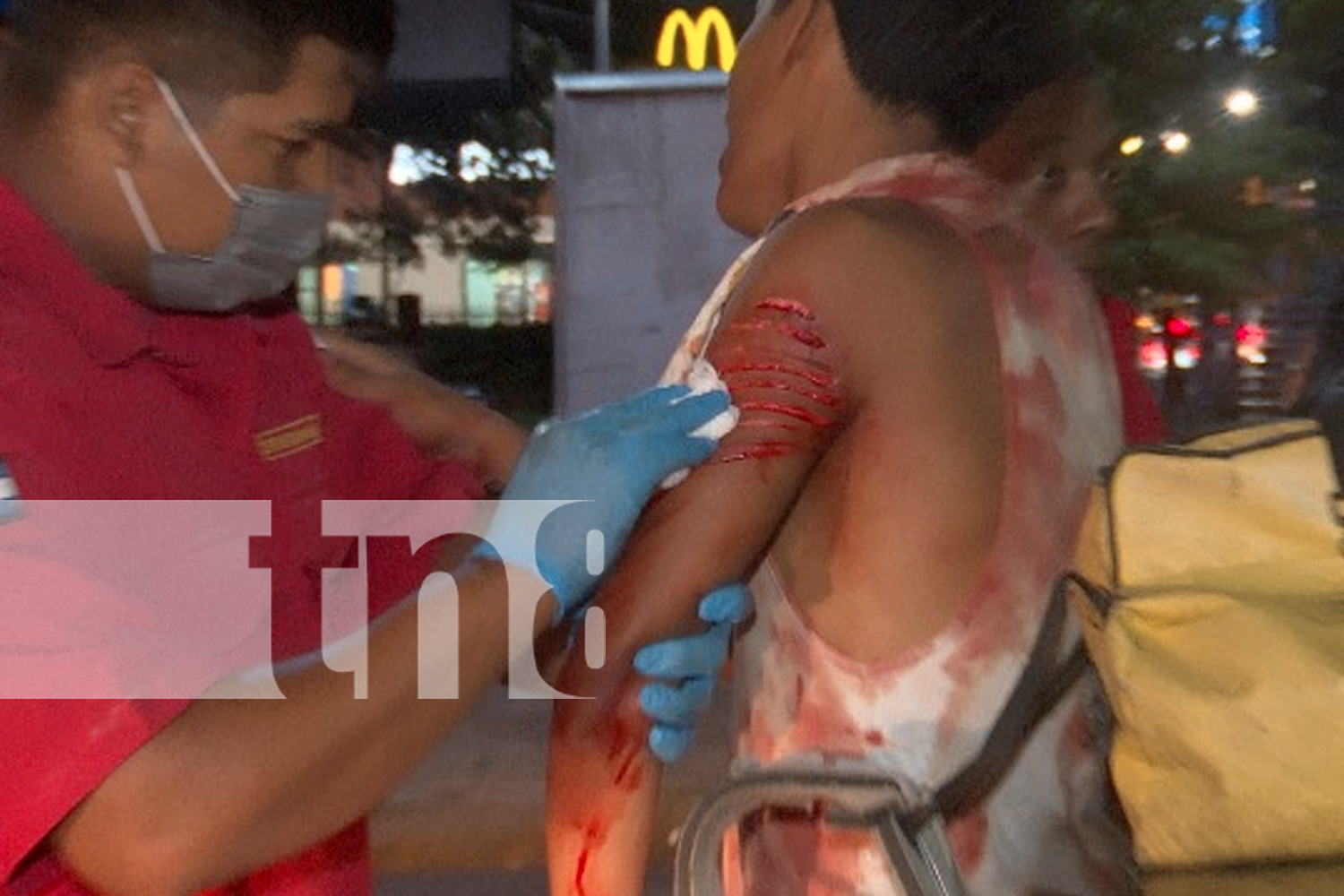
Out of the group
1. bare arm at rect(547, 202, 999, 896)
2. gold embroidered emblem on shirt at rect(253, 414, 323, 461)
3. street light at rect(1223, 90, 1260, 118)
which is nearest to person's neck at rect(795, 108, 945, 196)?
bare arm at rect(547, 202, 999, 896)

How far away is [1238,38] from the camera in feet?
28.2

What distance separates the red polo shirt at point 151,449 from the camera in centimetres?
129

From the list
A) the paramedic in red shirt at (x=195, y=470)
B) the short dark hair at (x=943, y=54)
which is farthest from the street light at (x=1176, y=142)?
the paramedic in red shirt at (x=195, y=470)

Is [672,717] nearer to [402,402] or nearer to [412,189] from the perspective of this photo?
[402,402]

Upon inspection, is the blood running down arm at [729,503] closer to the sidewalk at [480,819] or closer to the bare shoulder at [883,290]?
the bare shoulder at [883,290]

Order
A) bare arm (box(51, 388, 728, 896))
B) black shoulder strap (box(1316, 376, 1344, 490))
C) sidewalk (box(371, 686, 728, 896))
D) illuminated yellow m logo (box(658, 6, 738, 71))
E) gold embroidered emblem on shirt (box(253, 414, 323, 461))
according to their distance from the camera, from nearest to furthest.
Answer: bare arm (box(51, 388, 728, 896)), black shoulder strap (box(1316, 376, 1344, 490)), gold embroidered emblem on shirt (box(253, 414, 323, 461)), sidewalk (box(371, 686, 728, 896)), illuminated yellow m logo (box(658, 6, 738, 71))

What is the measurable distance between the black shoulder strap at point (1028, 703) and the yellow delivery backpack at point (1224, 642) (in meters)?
0.16

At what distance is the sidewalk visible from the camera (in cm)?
514

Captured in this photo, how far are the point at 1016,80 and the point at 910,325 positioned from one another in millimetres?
426

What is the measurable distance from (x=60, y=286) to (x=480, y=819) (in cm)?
417

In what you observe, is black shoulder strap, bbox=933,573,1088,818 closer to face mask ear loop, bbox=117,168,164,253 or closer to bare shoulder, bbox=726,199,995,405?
bare shoulder, bbox=726,199,995,405

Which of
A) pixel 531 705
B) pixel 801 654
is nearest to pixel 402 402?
pixel 801 654

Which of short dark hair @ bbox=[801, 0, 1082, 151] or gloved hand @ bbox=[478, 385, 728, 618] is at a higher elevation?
short dark hair @ bbox=[801, 0, 1082, 151]

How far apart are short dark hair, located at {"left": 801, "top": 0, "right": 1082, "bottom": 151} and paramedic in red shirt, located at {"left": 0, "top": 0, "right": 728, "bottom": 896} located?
1.45 feet
